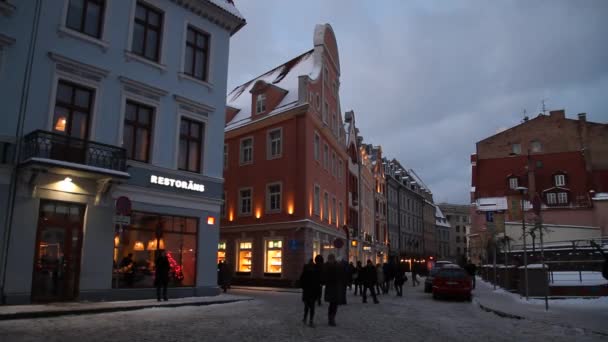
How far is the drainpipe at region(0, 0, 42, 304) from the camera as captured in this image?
14.0 m

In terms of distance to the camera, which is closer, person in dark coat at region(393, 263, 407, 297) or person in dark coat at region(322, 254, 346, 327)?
person in dark coat at region(322, 254, 346, 327)

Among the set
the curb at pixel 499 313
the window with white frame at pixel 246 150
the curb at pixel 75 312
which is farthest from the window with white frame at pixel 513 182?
the curb at pixel 75 312

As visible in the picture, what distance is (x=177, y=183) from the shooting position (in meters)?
19.0

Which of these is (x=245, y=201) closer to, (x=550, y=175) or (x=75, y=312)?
(x=75, y=312)

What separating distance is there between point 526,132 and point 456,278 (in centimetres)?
4398

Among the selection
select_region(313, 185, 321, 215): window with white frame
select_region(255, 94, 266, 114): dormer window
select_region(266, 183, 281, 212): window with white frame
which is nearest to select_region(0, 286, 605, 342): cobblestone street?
select_region(266, 183, 281, 212): window with white frame

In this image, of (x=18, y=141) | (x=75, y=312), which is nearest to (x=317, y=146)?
(x=18, y=141)

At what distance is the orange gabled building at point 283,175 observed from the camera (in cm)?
3075

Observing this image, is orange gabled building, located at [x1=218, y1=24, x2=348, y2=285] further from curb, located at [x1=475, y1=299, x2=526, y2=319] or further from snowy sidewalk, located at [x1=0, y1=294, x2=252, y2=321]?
snowy sidewalk, located at [x1=0, y1=294, x2=252, y2=321]

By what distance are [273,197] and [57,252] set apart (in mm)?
17922

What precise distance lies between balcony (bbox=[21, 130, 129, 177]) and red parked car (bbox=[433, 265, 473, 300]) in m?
14.6

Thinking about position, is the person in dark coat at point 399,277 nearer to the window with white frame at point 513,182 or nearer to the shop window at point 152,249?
the shop window at point 152,249

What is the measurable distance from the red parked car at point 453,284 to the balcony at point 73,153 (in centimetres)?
1458

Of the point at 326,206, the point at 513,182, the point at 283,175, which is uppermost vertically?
the point at 513,182
